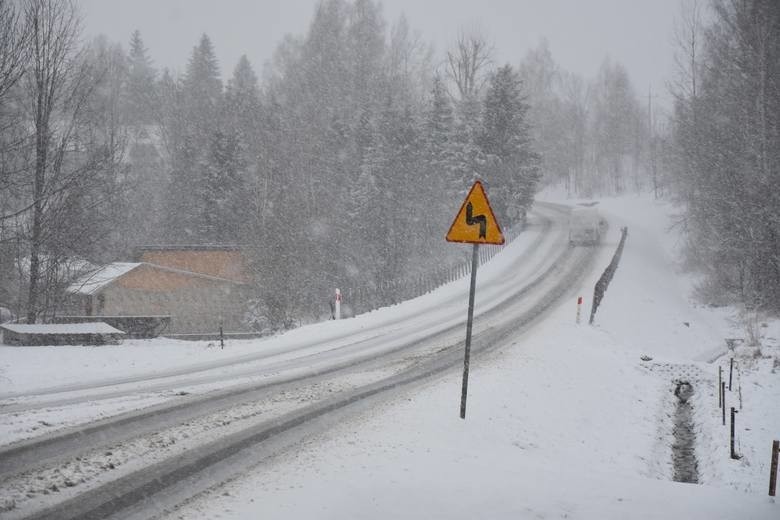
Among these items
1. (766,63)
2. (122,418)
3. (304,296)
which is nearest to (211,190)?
(304,296)

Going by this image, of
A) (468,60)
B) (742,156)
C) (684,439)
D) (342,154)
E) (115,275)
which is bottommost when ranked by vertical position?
(684,439)

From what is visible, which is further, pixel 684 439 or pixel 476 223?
pixel 684 439

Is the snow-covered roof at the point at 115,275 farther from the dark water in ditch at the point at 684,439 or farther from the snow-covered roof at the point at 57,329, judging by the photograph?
the dark water in ditch at the point at 684,439

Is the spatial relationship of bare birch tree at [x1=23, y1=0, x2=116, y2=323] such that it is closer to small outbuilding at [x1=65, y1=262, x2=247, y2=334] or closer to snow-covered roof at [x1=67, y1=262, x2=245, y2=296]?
snow-covered roof at [x1=67, y1=262, x2=245, y2=296]

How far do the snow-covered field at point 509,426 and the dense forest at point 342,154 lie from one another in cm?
500

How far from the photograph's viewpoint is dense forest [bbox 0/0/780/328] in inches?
752

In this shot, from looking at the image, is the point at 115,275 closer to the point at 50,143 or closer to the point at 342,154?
the point at 50,143

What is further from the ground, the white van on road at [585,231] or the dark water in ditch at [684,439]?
the white van on road at [585,231]

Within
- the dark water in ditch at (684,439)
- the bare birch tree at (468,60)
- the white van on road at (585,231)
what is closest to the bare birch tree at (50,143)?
the dark water in ditch at (684,439)

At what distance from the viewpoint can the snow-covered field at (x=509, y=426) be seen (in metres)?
6.32

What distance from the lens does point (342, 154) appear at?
173 feet

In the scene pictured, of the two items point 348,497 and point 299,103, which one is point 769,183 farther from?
point 299,103

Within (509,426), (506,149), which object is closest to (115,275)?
(509,426)

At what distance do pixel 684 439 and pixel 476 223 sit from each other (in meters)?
6.75
